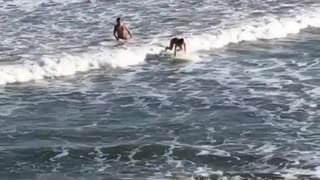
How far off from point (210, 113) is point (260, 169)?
3.40 metres

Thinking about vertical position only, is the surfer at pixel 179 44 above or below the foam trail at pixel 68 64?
above

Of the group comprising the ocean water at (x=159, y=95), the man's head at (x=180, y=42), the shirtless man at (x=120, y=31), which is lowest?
the ocean water at (x=159, y=95)

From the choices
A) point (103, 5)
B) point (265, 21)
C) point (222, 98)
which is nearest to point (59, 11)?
point (103, 5)

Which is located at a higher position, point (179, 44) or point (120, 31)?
point (120, 31)

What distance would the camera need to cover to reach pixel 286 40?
23188mm

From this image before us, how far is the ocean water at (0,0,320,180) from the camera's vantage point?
1218 cm

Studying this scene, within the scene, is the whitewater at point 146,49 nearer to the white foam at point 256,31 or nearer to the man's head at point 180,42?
the white foam at point 256,31

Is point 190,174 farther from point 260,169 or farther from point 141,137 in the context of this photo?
point 141,137

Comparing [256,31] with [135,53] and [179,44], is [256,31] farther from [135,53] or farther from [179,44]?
[135,53]

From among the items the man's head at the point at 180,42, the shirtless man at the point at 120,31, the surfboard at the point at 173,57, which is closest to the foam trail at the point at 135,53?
the surfboard at the point at 173,57

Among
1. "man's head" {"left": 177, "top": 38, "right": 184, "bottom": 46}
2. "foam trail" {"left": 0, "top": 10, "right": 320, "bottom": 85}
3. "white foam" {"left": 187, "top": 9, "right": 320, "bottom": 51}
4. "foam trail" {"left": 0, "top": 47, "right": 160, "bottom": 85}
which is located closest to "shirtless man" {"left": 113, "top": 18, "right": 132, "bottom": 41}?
"foam trail" {"left": 0, "top": 10, "right": 320, "bottom": 85}

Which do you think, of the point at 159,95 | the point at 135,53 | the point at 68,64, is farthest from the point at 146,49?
the point at 159,95

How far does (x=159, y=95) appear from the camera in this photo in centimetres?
1652

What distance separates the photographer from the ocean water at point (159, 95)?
12.2 metres
